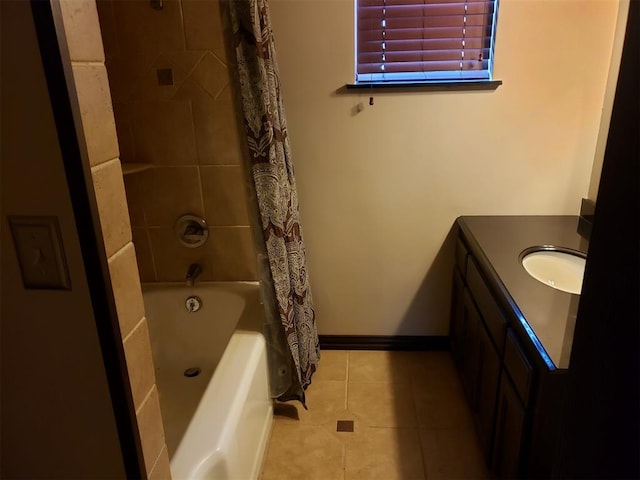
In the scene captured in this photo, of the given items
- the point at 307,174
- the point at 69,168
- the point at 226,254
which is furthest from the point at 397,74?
the point at 69,168

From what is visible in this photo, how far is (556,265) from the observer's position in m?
1.86

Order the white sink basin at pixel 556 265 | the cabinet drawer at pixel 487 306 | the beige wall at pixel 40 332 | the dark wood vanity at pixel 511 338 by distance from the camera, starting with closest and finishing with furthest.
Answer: the beige wall at pixel 40 332
the dark wood vanity at pixel 511 338
the cabinet drawer at pixel 487 306
the white sink basin at pixel 556 265

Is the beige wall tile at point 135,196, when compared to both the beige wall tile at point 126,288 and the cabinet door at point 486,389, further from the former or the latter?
the cabinet door at point 486,389

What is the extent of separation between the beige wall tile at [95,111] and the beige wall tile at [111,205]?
0.02 meters

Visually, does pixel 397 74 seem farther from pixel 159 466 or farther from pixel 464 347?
pixel 159 466

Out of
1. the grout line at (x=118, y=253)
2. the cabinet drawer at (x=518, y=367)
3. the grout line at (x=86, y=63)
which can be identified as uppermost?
the grout line at (x=86, y=63)

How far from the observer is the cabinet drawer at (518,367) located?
1.31 metres

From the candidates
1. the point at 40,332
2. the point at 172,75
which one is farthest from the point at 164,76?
the point at 40,332

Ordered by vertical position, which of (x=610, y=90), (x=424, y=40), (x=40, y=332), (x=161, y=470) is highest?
(x=424, y=40)

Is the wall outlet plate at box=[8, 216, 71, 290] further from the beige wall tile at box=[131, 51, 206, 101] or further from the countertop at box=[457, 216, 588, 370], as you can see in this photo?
the beige wall tile at box=[131, 51, 206, 101]

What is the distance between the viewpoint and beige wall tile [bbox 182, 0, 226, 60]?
1819 millimetres

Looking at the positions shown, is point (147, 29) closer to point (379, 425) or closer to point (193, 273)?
point (193, 273)

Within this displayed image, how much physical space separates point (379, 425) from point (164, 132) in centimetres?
155

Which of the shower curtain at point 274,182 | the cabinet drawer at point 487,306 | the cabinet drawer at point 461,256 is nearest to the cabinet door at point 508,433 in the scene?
the cabinet drawer at point 487,306
